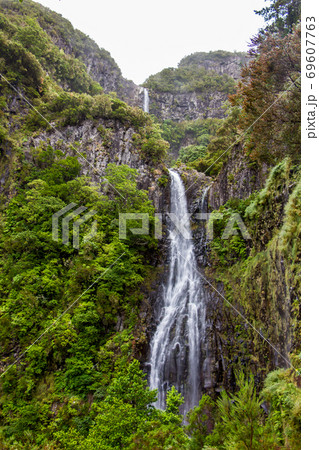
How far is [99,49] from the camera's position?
140ft

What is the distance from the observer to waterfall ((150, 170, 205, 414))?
30.3 ft

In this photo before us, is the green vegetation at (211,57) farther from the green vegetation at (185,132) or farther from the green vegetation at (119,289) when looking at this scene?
the green vegetation at (119,289)

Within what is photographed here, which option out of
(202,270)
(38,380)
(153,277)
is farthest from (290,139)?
(38,380)

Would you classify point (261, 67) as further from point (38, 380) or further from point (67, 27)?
point (67, 27)

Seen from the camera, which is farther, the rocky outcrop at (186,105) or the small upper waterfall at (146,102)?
the rocky outcrop at (186,105)

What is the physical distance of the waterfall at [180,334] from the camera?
923 cm

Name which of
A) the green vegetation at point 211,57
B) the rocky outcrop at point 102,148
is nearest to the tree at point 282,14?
the rocky outcrop at point 102,148

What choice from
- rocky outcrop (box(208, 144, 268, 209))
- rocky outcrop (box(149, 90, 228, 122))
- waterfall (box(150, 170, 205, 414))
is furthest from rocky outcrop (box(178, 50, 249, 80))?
waterfall (box(150, 170, 205, 414))

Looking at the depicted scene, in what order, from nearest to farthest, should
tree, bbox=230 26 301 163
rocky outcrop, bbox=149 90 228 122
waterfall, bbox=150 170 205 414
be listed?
tree, bbox=230 26 301 163, waterfall, bbox=150 170 205 414, rocky outcrop, bbox=149 90 228 122

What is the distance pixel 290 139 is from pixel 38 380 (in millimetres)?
11512

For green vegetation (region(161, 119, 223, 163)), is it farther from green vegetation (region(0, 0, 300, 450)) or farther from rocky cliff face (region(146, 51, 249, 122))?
green vegetation (region(0, 0, 300, 450))
